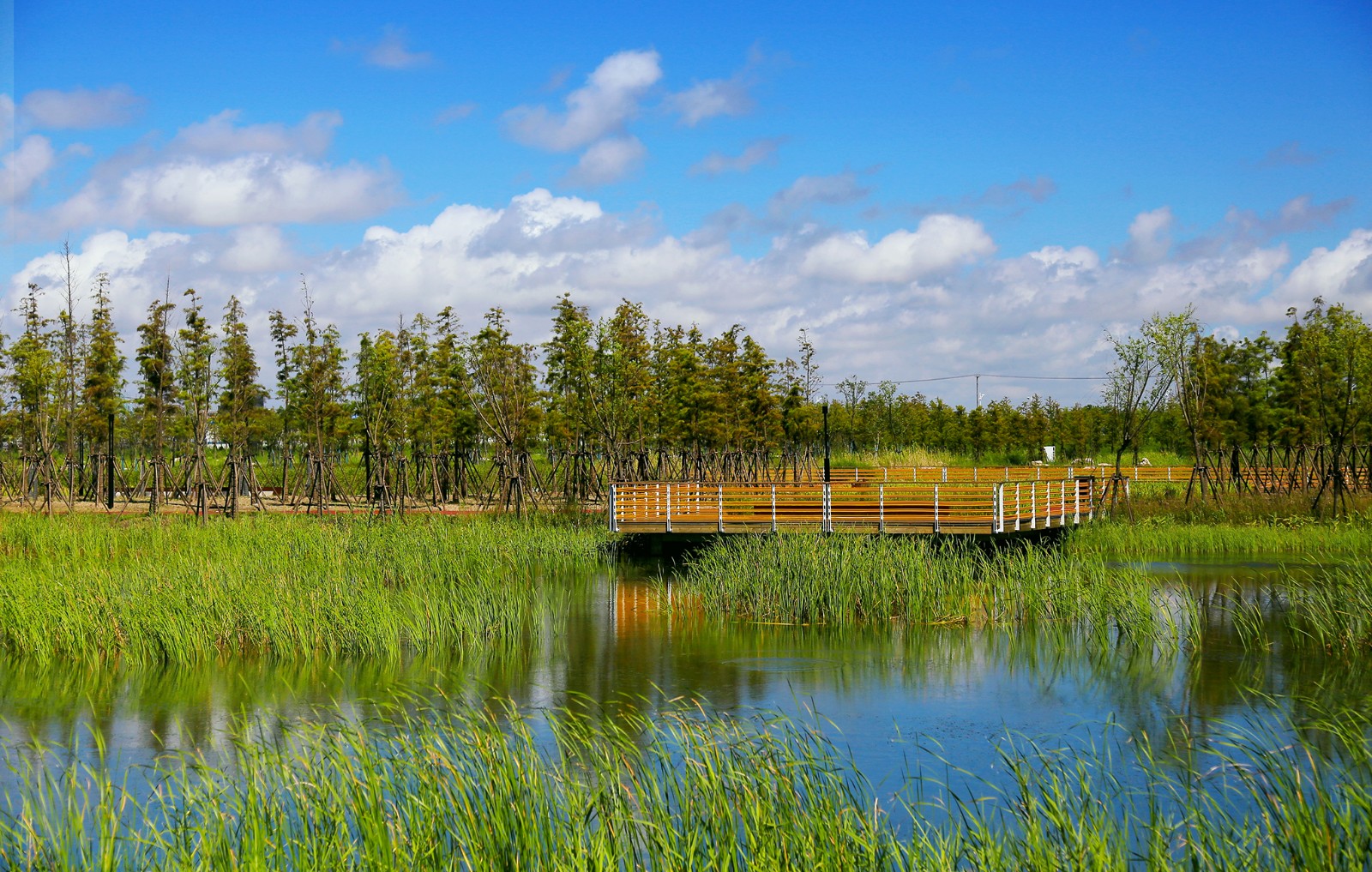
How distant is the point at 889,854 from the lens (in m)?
4.98

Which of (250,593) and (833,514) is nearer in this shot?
(250,593)

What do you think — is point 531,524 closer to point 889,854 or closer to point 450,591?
point 450,591

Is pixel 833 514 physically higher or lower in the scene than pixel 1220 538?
higher

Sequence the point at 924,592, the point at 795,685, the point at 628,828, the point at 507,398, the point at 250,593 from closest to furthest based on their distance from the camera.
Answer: the point at 628,828
the point at 795,685
the point at 250,593
the point at 924,592
the point at 507,398

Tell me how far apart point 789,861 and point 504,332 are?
30.1m

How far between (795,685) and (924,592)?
4.12m

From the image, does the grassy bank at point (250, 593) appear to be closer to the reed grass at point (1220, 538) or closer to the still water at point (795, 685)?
the still water at point (795, 685)

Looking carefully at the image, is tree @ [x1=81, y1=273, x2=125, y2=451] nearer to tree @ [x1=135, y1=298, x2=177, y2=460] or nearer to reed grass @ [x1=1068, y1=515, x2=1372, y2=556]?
tree @ [x1=135, y1=298, x2=177, y2=460]

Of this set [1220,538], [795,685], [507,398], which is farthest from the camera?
[507,398]

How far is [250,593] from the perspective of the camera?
1209 centimetres

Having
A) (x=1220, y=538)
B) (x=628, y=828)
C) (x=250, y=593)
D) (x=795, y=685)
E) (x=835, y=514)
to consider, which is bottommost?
(x=795, y=685)

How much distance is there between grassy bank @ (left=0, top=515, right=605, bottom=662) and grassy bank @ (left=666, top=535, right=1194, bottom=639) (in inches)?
103

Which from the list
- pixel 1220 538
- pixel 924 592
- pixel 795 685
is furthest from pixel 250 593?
pixel 1220 538

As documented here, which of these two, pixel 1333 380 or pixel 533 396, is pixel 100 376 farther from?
pixel 1333 380
